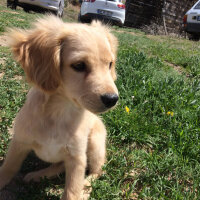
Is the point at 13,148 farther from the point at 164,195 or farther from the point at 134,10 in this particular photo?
the point at 134,10

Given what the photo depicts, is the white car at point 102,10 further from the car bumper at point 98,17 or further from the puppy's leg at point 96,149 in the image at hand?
the puppy's leg at point 96,149

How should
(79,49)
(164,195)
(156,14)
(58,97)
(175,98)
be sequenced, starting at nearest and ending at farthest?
1. (79,49)
2. (58,97)
3. (164,195)
4. (175,98)
5. (156,14)

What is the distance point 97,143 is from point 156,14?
14834 millimetres

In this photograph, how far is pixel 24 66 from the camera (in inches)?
69.3

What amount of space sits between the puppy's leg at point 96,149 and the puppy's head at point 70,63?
54 centimetres

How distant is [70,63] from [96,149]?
2.88 ft

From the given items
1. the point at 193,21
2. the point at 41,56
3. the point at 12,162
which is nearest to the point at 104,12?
the point at 193,21

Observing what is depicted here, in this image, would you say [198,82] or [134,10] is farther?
[134,10]

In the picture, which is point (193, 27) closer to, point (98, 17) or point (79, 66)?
point (98, 17)

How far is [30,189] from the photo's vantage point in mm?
1962

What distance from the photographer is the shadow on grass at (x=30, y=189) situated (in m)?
1.92

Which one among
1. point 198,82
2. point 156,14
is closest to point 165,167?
point 198,82

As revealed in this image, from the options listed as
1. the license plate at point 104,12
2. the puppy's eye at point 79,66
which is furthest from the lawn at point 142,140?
the license plate at point 104,12

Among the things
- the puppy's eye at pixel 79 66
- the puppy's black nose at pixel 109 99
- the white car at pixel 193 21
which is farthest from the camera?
the white car at pixel 193 21
